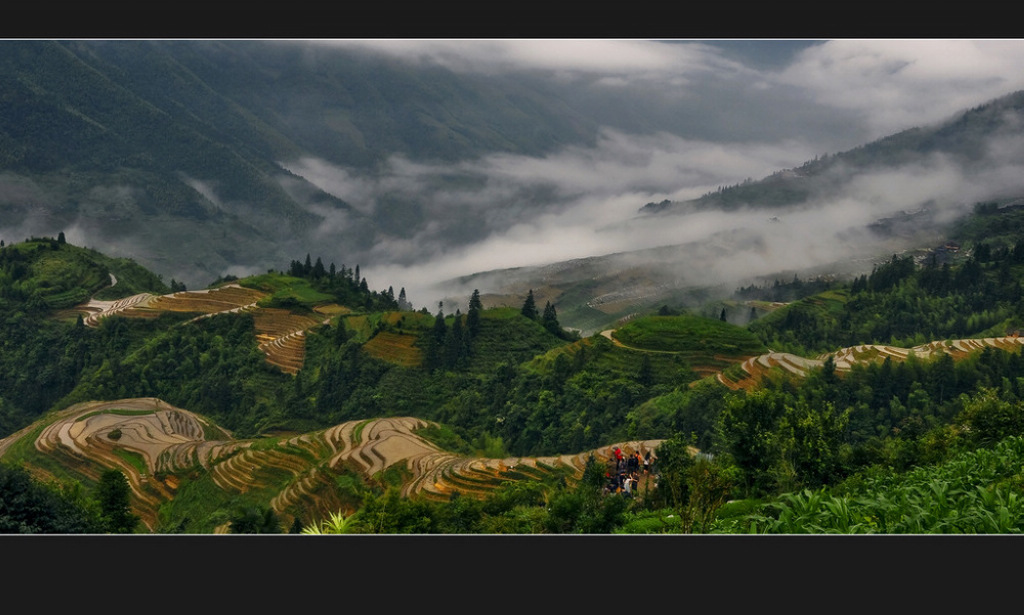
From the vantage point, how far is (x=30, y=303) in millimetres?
34406

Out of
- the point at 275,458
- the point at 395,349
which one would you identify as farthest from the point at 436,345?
the point at 275,458

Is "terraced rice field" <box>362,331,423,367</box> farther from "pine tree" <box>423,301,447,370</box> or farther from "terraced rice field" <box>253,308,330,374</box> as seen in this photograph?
"terraced rice field" <box>253,308,330,374</box>

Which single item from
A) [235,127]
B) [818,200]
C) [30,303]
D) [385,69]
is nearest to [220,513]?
[30,303]

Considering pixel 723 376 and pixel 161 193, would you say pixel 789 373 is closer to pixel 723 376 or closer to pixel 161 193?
pixel 723 376

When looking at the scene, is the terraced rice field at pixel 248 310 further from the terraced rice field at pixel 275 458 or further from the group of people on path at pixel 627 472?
the group of people on path at pixel 627 472

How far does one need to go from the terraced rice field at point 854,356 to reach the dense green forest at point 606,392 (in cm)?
49

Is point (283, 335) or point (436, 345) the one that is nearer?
point (436, 345)

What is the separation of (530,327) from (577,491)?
17.2 metres

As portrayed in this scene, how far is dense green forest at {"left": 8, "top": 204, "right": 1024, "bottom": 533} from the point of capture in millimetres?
11141

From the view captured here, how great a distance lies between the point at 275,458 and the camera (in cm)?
2231

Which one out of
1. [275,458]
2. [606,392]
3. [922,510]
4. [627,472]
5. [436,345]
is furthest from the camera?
[436,345]

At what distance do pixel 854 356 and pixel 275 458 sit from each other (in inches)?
587

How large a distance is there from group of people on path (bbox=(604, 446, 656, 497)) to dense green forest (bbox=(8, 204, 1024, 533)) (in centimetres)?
99

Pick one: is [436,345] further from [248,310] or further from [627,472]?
[627,472]
